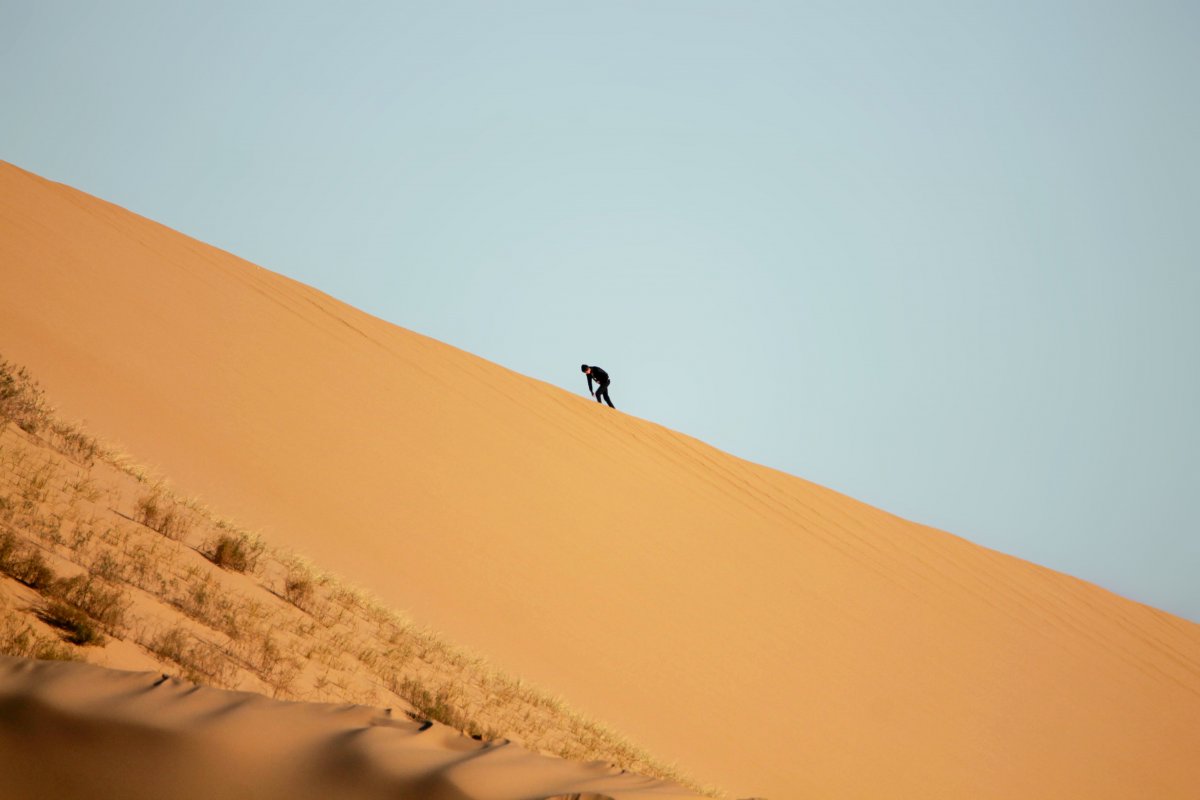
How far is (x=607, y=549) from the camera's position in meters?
12.7

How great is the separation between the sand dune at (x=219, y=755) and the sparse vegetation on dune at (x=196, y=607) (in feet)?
3.85

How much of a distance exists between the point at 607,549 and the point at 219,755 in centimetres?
1035

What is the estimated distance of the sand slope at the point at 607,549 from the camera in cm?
944

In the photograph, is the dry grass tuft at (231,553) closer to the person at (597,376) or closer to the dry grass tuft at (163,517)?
the dry grass tuft at (163,517)

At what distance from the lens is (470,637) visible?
28.6 ft

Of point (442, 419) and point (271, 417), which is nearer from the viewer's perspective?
point (271, 417)

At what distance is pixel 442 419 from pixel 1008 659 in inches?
358

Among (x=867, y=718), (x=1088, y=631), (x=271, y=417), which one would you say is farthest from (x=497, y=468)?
(x=1088, y=631)

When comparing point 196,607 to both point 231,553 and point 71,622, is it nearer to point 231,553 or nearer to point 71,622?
→ point 71,622

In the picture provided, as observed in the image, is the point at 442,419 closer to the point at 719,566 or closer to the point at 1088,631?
the point at 719,566

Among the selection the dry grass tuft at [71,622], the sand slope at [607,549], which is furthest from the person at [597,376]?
the dry grass tuft at [71,622]

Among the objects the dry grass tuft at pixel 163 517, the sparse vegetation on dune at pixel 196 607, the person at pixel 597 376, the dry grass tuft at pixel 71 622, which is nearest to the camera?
the dry grass tuft at pixel 71 622

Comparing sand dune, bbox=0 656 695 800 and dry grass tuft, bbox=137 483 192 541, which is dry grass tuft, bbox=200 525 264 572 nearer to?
dry grass tuft, bbox=137 483 192 541

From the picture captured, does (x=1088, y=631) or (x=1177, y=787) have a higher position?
(x=1088, y=631)
